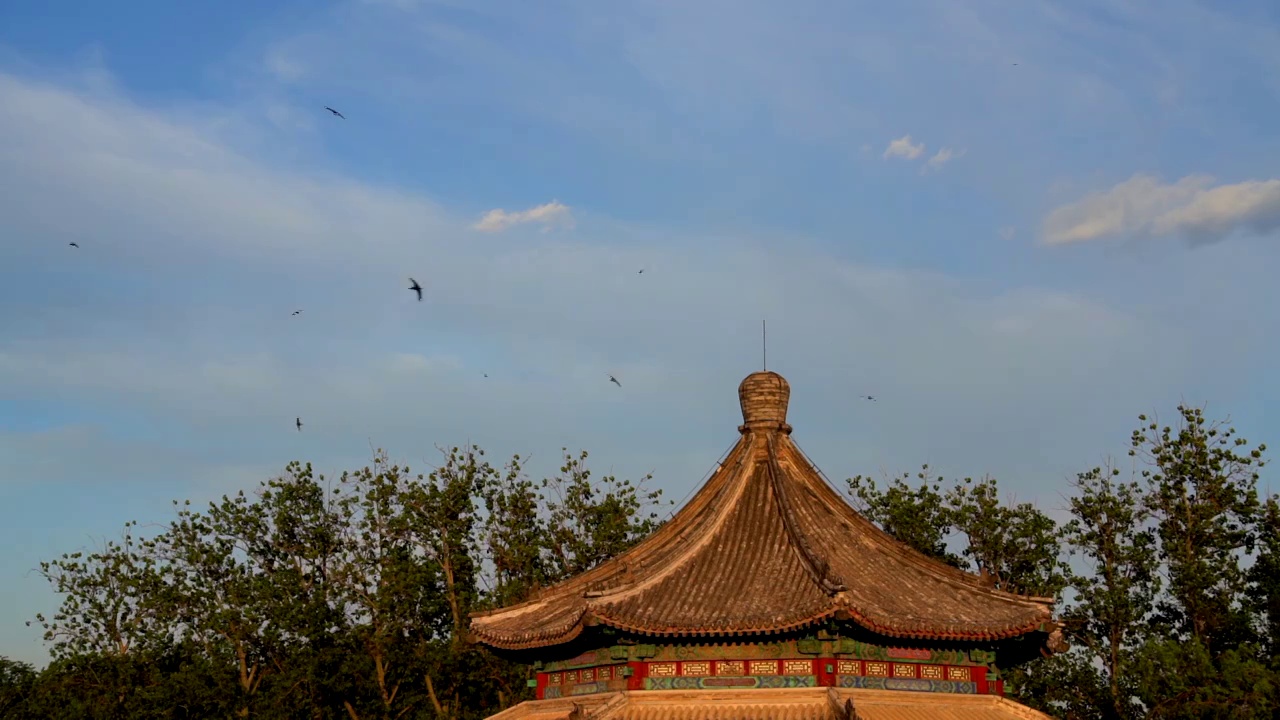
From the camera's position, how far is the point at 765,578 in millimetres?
22531

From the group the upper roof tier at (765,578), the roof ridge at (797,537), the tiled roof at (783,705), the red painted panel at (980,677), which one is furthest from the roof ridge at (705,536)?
the red painted panel at (980,677)

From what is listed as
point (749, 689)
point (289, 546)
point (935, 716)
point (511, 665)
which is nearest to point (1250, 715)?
point (935, 716)

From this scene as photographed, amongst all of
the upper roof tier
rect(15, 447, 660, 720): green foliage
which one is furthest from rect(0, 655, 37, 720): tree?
the upper roof tier

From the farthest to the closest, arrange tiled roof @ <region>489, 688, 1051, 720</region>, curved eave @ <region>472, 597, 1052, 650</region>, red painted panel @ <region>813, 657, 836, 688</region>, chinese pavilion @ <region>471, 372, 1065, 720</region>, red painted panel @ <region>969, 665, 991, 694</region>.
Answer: red painted panel @ <region>969, 665, 991, 694</region>, chinese pavilion @ <region>471, 372, 1065, 720</region>, red painted panel @ <region>813, 657, 836, 688</region>, tiled roof @ <region>489, 688, 1051, 720</region>, curved eave @ <region>472, 597, 1052, 650</region>

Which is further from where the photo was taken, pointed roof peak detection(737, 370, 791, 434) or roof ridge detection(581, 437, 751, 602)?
pointed roof peak detection(737, 370, 791, 434)

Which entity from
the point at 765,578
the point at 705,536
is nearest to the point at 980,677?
the point at 765,578

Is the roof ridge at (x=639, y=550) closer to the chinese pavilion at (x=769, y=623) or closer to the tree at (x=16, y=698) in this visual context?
the chinese pavilion at (x=769, y=623)

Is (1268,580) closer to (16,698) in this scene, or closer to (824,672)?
(824,672)

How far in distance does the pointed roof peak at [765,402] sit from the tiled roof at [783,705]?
5.68m

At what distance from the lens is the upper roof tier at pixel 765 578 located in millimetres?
21359

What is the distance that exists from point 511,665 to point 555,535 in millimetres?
4181

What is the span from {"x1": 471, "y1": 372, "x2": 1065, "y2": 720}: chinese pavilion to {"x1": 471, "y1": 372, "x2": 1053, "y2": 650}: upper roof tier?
0.03m

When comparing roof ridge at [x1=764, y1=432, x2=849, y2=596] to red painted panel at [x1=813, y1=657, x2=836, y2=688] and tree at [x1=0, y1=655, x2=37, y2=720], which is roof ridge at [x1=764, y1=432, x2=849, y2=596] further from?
tree at [x1=0, y1=655, x2=37, y2=720]

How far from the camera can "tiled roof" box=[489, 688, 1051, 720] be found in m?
20.9
